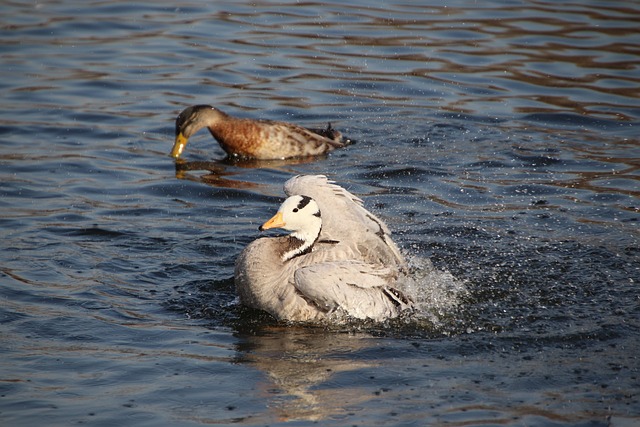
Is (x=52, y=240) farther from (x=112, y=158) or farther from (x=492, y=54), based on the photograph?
(x=492, y=54)

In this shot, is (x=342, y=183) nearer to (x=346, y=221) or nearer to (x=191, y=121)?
(x=191, y=121)

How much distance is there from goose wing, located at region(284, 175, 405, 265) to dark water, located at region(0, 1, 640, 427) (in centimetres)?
40

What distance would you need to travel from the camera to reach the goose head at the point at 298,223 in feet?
25.5

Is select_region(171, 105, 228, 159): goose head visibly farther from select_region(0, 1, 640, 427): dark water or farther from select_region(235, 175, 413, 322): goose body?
select_region(235, 175, 413, 322): goose body

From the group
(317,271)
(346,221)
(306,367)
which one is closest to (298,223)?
(317,271)

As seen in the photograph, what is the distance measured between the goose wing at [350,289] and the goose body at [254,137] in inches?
172

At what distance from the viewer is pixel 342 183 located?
11102mm

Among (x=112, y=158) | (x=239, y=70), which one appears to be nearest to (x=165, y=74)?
(x=239, y=70)

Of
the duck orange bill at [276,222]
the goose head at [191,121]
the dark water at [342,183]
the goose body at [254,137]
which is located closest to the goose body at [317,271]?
the duck orange bill at [276,222]

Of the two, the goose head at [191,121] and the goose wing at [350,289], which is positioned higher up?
the goose head at [191,121]

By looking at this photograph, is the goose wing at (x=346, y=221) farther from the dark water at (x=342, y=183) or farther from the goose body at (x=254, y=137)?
the goose body at (x=254, y=137)

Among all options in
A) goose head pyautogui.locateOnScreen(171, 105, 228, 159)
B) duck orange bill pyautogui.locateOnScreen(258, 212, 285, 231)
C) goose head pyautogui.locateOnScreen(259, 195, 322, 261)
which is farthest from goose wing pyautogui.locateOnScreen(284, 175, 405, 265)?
goose head pyautogui.locateOnScreen(171, 105, 228, 159)

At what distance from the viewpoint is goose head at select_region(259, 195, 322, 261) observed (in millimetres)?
7785

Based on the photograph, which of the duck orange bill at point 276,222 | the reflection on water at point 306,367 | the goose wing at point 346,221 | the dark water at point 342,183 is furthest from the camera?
the goose wing at point 346,221
